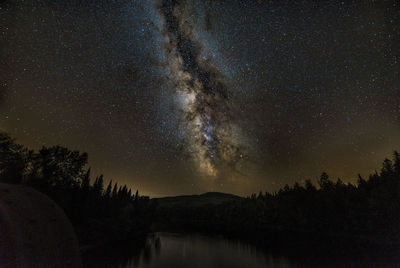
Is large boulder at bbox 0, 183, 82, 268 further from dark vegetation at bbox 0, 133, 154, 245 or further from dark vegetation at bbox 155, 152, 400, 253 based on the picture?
dark vegetation at bbox 155, 152, 400, 253

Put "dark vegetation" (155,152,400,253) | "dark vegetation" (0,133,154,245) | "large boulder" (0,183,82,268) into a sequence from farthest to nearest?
"dark vegetation" (155,152,400,253)
"dark vegetation" (0,133,154,245)
"large boulder" (0,183,82,268)

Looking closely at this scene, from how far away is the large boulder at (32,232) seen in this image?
555 cm

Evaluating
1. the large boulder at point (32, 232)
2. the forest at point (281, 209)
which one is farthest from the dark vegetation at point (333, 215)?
the large boulder at point (32, 232)

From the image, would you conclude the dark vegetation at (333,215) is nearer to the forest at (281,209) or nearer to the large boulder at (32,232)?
the forest at (281,209)

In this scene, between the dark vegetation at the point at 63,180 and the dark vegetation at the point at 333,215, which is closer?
the dark vegetation at the point at 63,180

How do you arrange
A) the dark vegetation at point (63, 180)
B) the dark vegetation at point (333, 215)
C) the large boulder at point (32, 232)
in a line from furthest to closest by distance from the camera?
the dark vegetation at point (333, 215) → the dark vegetation at point (63, 180) → the large boulder at point (32, 232)

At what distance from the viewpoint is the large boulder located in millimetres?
5551

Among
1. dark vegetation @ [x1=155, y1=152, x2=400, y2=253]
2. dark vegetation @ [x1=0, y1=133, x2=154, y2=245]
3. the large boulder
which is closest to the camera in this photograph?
the large boulder

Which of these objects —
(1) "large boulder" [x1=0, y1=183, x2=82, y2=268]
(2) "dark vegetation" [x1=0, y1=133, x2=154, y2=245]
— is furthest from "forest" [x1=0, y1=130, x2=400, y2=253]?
(1) "large boulder" [x1=0, y1=183, x2=82, y2=268]

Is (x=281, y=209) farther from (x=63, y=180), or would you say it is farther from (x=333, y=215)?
(x=63, y=180)

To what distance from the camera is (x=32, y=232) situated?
240 inches

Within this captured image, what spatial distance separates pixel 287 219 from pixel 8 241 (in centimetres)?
9683

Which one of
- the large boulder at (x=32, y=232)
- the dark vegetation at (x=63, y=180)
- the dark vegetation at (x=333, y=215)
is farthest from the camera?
the dark vegetation at (x=333, y=215)

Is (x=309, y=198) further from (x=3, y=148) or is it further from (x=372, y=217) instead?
(x=3, y=148)
